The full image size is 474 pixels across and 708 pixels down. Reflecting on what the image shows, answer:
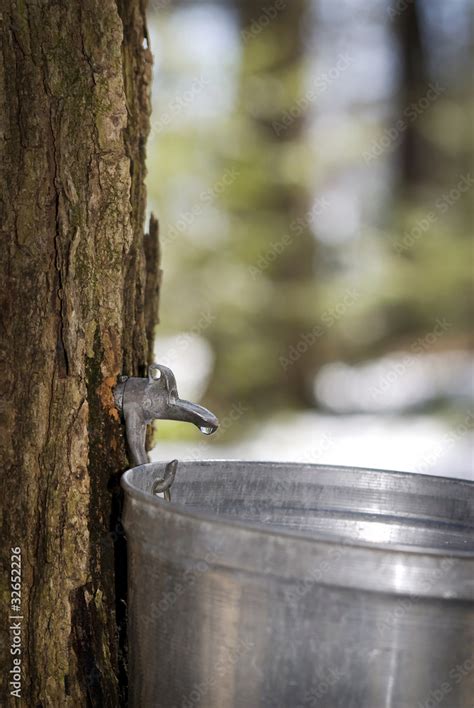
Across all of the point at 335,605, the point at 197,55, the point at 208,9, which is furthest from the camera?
the point at 208,9

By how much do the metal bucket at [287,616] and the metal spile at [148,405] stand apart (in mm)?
230

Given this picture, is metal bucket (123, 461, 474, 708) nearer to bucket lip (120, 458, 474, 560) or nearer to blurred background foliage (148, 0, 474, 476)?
bucket lip (120, 458, 474, 560)

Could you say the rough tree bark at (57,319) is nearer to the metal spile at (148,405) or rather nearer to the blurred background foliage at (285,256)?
the metal spile at (148,405)

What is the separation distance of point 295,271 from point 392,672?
707cm

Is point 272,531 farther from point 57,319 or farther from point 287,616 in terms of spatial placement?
point 57,319

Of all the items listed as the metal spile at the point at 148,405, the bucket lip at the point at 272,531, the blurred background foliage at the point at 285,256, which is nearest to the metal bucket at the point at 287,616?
the bucket lip at the point at 272,531

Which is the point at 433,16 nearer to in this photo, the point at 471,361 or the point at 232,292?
the point at 471,361

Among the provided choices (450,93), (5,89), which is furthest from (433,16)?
(5,89)

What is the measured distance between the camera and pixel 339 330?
894 cm

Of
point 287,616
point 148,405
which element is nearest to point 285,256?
point 148,405

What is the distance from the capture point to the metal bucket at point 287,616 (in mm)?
963

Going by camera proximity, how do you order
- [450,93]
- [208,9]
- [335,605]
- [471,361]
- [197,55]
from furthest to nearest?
[450,93] < [471,361] < [208,9] < [197,55] < [335,605]

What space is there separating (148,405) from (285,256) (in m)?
6.64

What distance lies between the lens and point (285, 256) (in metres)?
7.98
